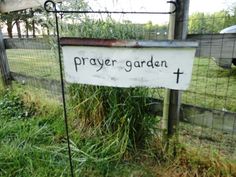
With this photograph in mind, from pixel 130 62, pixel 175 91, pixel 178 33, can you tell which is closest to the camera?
pixel 130 62

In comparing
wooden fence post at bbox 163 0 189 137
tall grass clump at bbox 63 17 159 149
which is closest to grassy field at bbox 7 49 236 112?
tall grass clump at bbox 63 17 159 149

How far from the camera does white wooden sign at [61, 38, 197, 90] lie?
1598 mm

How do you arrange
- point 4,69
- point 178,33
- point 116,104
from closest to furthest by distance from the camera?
point 178,33, point 116,104, point 4,69

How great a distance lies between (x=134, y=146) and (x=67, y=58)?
0.99 meters

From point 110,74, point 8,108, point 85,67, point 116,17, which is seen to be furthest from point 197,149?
point 8,108

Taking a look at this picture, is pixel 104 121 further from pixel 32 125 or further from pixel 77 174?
pixel 32 125

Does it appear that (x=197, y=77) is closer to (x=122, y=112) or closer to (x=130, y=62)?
(x=122, y=112)

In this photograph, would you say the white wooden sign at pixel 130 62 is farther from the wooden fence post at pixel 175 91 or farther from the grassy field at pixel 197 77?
the grassy field at pixel 197 77

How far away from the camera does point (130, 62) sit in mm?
1678

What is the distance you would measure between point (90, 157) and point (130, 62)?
2.99ft

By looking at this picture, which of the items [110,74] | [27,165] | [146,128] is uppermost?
Answer: [110,74]

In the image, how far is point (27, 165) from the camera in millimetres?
2156

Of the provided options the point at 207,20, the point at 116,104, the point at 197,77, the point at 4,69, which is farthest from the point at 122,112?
the point at 4,69

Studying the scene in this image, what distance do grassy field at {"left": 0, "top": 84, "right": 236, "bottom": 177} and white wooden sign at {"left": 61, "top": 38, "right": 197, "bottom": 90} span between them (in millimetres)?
720
